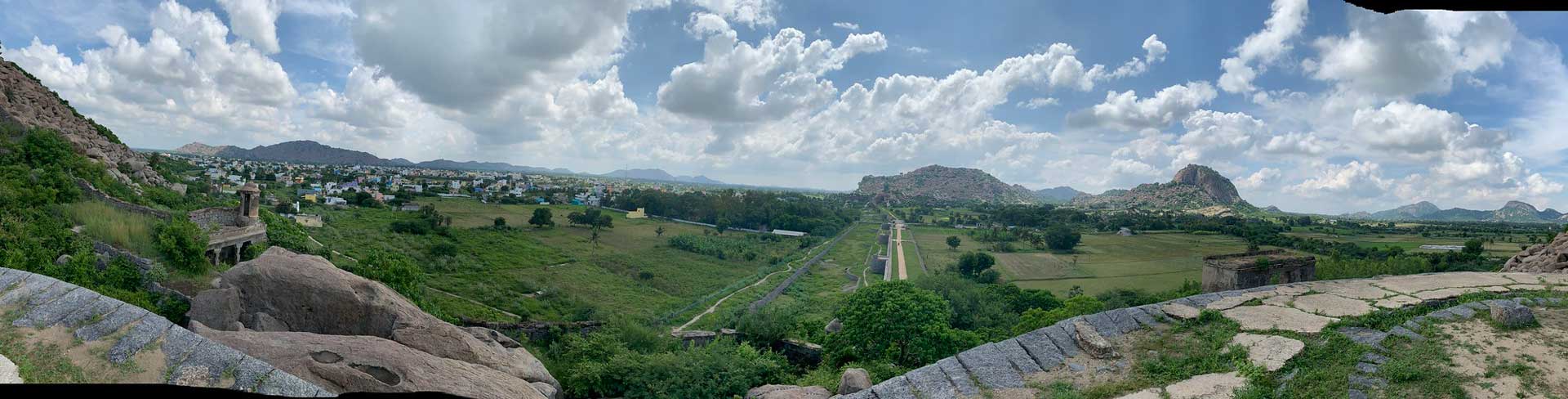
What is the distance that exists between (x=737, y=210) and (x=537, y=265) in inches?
1358

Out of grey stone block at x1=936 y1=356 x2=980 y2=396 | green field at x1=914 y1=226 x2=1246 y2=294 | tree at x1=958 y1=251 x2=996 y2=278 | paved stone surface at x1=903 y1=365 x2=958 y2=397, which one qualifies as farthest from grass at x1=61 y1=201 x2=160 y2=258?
tree at x1=958 y1=251 x2=996 y2=278

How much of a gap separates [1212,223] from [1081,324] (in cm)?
4969

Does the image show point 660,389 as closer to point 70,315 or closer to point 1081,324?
point 1081,324

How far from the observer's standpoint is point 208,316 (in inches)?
504

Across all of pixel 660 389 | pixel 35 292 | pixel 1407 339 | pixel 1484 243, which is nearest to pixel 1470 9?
pixel 1407 339

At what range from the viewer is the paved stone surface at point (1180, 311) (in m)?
10.1

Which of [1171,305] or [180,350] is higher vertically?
[1171,305]

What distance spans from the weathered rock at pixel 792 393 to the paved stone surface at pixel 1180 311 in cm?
620

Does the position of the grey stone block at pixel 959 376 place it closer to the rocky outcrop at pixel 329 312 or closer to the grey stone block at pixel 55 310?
the rocky outcrop at pixel 329 312

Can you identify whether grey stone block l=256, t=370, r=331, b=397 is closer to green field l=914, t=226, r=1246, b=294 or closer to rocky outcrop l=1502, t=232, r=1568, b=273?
rocky outcrop l=1502, t=232, r=1568, b=273

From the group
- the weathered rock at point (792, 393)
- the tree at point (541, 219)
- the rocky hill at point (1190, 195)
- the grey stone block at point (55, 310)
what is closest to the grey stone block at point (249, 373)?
the grey stone block at point (55, 310)

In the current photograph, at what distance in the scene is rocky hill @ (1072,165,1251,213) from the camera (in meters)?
80.7

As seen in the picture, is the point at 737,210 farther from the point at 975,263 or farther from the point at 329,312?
the point at 329,312

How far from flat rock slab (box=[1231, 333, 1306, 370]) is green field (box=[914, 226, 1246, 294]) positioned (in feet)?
64.3
